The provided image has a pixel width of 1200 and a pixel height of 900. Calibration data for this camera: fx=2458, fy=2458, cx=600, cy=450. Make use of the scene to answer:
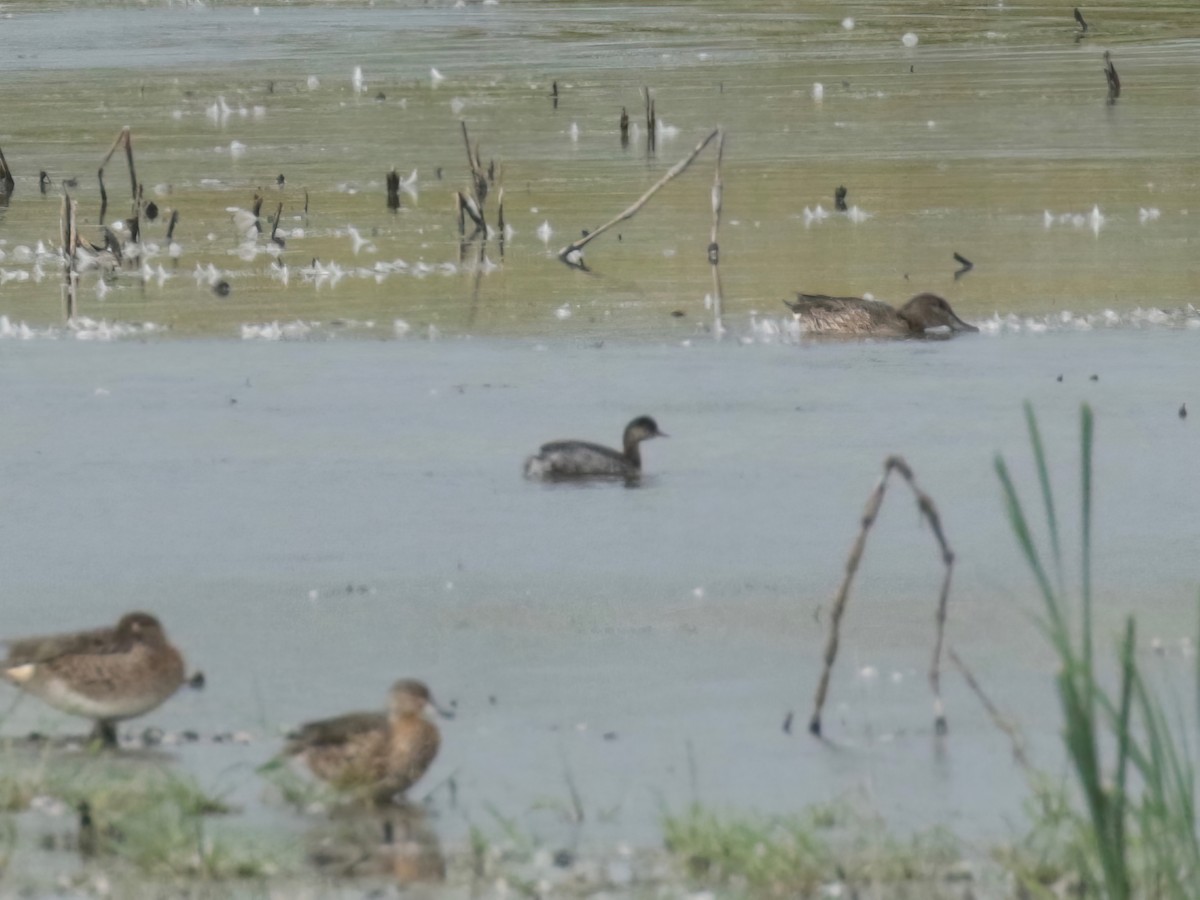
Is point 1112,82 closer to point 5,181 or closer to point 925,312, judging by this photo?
point 5,181

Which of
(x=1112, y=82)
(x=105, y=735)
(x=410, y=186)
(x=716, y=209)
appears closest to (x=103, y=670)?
(x=105, y=735)

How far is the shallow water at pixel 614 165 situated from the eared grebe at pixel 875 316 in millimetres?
1171

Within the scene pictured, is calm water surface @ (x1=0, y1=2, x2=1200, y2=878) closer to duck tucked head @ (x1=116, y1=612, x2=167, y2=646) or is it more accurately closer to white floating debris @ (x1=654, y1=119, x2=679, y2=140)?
white floating debris @ (x1=654, y1=119, x2=679, y2=140)

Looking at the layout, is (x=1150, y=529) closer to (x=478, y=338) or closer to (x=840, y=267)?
(x=478, y=338)

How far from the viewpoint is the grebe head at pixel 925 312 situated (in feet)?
45.9

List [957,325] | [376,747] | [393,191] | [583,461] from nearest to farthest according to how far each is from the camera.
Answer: [376,747]
[583,461]
[957,325]
[393,191]

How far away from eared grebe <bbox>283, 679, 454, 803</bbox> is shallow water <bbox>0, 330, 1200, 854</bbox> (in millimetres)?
168

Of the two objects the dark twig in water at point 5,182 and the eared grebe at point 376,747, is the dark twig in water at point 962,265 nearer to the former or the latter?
the dark twig in water at point 5,182

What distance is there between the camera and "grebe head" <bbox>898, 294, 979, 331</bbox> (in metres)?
14.0

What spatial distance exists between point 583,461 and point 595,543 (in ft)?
3.09

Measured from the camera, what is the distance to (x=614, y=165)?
25.4m

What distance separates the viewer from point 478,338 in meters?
14.4

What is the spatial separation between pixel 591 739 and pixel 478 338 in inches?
319

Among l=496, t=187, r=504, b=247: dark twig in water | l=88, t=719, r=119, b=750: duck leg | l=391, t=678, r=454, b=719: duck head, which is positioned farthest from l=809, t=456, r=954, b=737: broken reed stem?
l=496, t=187, r=504, b=247: dark twig in water
